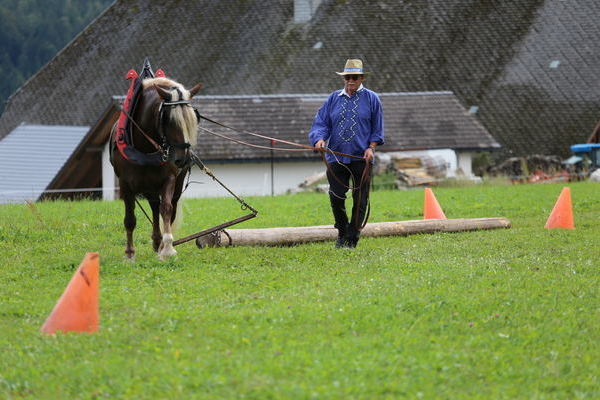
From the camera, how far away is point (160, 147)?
11.9 metres

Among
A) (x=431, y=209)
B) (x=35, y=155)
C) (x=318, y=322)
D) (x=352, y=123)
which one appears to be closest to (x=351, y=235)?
(x=352, y=123)

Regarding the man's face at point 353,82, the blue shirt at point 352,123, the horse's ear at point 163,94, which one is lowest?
the blue shirt at point 352,123

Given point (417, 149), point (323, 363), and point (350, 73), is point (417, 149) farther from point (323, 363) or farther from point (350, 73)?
point (323, 363)

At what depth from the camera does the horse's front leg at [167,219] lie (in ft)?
39.6

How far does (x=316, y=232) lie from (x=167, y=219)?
104 inches

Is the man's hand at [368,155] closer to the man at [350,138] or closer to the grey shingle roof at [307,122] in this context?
the man at [350,138]

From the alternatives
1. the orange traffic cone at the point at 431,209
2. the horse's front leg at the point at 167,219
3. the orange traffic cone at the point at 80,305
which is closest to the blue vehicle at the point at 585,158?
the orange traffic cone at the point at 431,209

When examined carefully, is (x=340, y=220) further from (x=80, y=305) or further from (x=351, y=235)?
(x=80, y=305)

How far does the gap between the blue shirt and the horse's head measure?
1929mm

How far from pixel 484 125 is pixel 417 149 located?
687 centimetres

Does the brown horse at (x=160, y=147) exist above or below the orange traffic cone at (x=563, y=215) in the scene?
above

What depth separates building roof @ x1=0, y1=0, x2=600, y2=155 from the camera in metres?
42.0

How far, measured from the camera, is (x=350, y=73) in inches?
515

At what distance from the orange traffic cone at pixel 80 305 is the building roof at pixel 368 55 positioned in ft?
110
